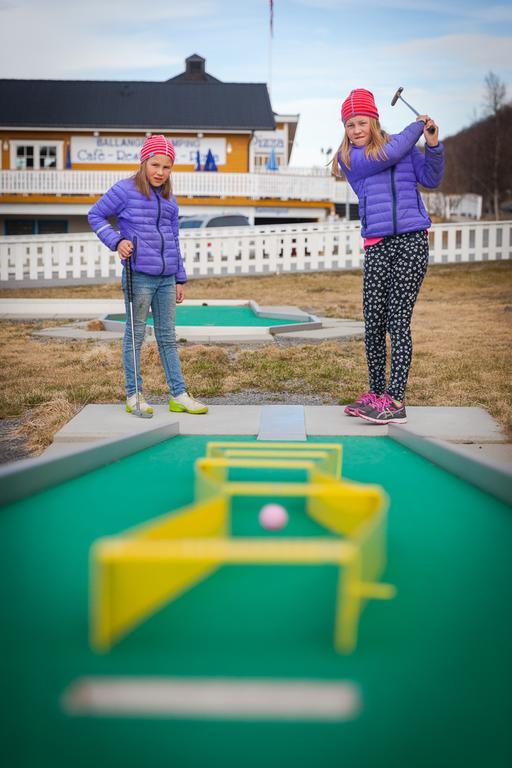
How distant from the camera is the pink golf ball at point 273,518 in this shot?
101 inches

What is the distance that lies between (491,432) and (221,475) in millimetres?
1963

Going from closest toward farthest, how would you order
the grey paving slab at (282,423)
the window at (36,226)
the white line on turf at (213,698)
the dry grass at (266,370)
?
the white line on turf at (213,698) < the grey paving slab at (282,423) < the dry grass at (266,370) < the window at (36,226)

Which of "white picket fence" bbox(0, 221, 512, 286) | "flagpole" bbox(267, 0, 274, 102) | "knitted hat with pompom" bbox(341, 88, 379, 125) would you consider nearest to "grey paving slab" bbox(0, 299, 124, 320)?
"white picket fence" bbox(0, 221, 512, 286)

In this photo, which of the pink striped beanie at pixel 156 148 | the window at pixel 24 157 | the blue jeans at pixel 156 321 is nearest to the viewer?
the pink striped beanie at pixel 156 148

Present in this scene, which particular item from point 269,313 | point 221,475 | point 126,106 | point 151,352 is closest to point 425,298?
point 269,313

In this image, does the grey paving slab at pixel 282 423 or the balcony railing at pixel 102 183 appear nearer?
the grey paving slab at pixel 282 423

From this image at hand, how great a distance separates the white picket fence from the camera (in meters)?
17.0

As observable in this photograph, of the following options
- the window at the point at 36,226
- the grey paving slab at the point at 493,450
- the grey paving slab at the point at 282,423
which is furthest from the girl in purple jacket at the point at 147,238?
the window at the point at 36,226

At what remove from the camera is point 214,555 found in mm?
1787

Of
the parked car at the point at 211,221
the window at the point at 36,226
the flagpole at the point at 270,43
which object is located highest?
the flagpole at the point at 270,43

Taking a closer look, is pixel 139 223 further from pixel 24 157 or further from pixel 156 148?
pixel 24 157

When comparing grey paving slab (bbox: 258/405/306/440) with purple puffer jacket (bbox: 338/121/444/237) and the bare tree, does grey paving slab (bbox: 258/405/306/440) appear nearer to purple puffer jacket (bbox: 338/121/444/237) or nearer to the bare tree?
purple puffer jacket (bbox: 338/121/444/237)

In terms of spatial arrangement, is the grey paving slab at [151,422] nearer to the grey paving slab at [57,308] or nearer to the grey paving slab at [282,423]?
the grey paving slab at [282,423]

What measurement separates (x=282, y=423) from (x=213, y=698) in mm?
2948
